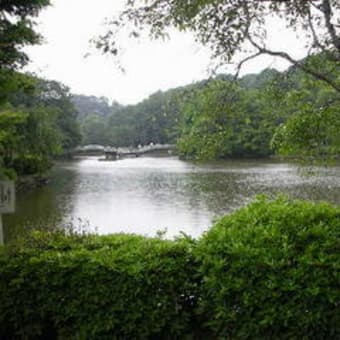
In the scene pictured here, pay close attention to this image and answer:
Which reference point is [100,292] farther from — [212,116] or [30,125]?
[30,125]

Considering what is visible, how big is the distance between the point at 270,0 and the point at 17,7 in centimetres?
318

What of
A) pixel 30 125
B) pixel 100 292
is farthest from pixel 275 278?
pixel 30 125

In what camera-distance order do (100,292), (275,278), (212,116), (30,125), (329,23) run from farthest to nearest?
(30,125) < (212,116) < (329,23) < (100,292) < (275,278)

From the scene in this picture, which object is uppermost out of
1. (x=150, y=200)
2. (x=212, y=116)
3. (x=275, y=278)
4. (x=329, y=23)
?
(x=329, y=23)

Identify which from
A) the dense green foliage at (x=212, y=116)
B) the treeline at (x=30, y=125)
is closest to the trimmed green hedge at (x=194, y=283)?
the dense green foliage at (x=212, y=116)

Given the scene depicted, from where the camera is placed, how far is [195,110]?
4902 millimetres

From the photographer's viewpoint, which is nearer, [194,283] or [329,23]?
[194,283]

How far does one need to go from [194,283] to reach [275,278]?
658 millimetres

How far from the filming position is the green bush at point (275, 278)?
329 cm

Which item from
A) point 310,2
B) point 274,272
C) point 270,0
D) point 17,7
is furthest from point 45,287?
point 17,7

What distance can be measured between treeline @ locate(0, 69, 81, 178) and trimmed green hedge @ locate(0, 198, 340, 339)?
5.29ft

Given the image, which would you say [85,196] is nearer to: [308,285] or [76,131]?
[308,285]

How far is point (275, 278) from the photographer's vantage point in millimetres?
3328

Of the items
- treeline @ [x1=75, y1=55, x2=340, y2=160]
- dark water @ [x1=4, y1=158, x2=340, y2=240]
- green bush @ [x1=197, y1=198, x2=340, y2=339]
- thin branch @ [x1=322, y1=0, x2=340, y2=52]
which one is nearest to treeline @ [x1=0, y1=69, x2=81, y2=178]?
treeline @ [x1=75, y1=55, x2=340, y2=160]
